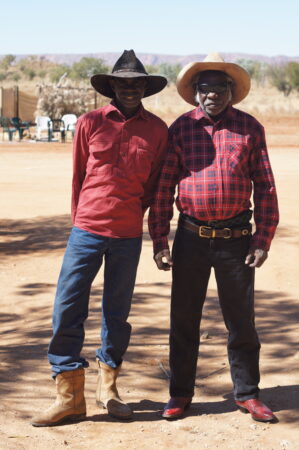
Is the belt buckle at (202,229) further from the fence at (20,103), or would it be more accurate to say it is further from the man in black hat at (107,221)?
the fence at (20,103)

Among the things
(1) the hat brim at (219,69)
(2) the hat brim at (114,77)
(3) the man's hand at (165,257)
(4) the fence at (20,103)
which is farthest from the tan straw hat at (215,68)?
(4) the fence at (20,103)

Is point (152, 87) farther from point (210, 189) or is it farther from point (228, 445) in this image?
point (228, 445)

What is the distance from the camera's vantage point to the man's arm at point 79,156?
4.07m

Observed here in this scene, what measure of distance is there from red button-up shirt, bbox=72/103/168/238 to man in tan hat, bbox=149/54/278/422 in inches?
4.1

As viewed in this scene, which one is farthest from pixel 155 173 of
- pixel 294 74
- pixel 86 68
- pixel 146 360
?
pixel 86 68

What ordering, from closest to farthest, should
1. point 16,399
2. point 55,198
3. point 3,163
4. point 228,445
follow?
point 228,445, point 16,399, point 55,198, point 3,163

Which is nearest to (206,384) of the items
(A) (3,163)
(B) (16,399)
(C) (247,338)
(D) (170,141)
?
(C) (247,338)

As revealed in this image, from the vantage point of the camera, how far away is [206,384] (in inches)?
186

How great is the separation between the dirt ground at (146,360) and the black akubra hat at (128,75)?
1.68 m

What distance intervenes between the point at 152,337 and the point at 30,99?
29081mm

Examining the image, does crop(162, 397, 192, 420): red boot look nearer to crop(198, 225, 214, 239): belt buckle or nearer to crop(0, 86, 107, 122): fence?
Result: crop(198, 225, 214, 239): belt buckle


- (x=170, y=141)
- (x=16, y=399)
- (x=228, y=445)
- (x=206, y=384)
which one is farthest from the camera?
(x=206, y=384)

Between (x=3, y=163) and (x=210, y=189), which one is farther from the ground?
(x=210, y=189)

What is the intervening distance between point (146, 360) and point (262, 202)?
5.04 feet
